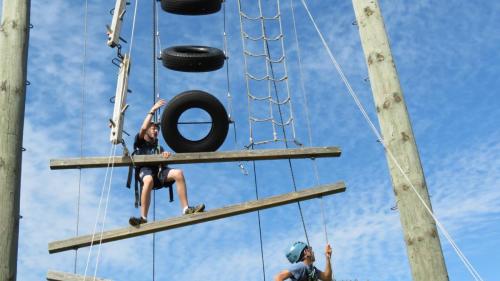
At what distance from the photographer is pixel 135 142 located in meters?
6.34

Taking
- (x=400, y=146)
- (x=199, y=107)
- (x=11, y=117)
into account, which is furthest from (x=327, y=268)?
(x=11, y=117)

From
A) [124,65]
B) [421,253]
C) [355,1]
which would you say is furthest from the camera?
[124,65]

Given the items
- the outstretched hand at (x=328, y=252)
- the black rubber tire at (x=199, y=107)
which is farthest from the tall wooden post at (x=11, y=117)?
the outstretched hand at (x=328, y=252)

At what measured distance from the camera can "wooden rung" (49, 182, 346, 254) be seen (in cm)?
537

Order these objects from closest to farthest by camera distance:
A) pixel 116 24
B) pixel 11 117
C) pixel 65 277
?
1. pixel 11 117
2. pixel 65 277
3. pixel 116 24

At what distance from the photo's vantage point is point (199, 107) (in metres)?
6.32

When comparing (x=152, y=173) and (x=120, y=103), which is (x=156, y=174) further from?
(x=120, y=103)

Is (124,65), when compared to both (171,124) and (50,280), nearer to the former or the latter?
(171,124)

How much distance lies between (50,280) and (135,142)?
65.6 inches

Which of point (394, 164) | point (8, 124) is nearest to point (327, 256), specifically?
point (394, 164)

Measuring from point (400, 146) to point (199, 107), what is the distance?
243 cm

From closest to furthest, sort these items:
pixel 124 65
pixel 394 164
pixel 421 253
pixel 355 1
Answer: pixel 421 253
pixel 394 164
pixel 355 1
pixel 124 65

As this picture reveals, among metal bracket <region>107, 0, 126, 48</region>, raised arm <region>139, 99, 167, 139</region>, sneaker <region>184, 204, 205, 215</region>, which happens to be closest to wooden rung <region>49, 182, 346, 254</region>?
sneaker <region>184, 204, 205, 215</region>

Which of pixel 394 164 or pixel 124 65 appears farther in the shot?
pixel 124 65
